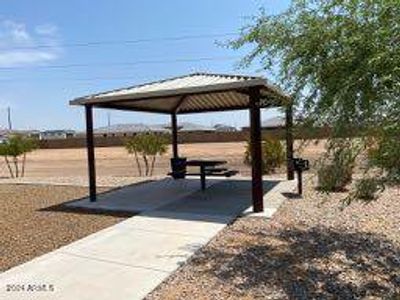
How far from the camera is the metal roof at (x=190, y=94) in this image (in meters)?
10.8

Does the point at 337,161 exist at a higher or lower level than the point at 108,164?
higher

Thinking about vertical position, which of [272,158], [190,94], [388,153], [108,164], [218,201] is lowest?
[108,164]

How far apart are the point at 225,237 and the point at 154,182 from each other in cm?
909

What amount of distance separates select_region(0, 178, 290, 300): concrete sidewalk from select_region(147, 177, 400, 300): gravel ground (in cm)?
27

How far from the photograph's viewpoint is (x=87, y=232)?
9.52 meters

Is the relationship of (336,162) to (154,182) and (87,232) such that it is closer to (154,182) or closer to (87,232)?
(87,232)

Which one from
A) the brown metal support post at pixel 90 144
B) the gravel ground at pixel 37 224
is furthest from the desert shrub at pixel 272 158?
the brown metal support post at pixel 90 144

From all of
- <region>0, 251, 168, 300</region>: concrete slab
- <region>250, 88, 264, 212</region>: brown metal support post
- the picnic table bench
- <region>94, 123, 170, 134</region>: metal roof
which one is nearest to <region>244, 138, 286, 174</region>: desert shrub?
the picnic table bench

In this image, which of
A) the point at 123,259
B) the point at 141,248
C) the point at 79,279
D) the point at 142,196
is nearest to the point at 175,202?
the point at 142,196

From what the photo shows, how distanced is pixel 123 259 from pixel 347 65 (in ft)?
12.8

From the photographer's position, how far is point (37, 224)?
10430 mm

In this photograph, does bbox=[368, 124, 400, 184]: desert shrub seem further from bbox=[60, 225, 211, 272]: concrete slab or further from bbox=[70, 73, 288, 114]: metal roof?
bbox=[60, 225, 211, 272]: concrete slab

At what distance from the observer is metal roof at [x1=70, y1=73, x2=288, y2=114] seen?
10.8m

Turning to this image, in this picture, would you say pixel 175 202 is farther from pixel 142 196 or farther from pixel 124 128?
pixel 124 128
